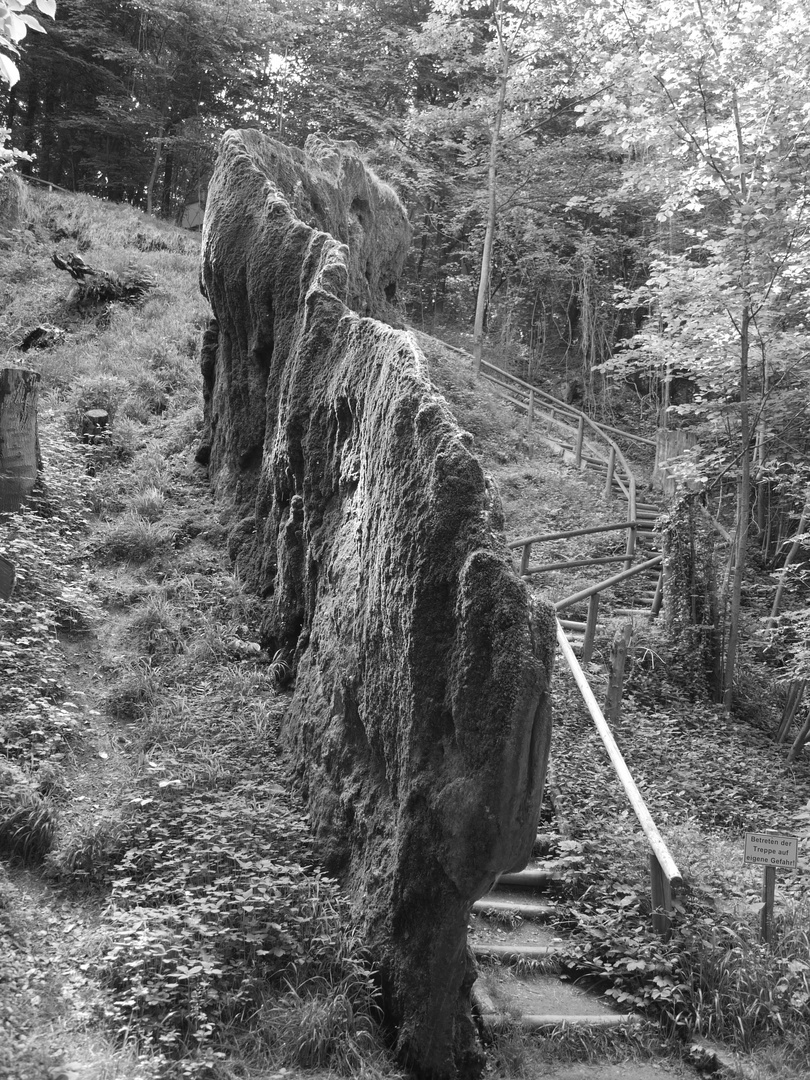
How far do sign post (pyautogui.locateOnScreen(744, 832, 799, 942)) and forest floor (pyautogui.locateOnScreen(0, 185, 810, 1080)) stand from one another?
18cm

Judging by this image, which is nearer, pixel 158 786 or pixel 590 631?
pixel 158 786

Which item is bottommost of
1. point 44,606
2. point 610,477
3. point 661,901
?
point 661,901

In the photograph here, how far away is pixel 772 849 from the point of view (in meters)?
4.89

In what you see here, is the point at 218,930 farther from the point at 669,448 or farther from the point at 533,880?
the point at 669,448

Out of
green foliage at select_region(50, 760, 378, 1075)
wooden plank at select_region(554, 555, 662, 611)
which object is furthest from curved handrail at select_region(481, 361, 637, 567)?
green foliage at select_region(50, 760, 378, 1075)

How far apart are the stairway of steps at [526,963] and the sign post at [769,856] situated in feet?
3.24

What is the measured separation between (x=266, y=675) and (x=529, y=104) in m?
18.4

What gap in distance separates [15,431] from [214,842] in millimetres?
5332

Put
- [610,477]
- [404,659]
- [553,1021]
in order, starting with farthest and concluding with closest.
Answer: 1. [610,477]
2. [553,1021]
3. [404,659]

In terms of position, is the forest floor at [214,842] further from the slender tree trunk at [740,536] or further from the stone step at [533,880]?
the slender tree trunk at [740,536]

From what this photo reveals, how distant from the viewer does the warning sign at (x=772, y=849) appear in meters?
4.87

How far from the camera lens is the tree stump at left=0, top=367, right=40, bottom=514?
8.30 metres

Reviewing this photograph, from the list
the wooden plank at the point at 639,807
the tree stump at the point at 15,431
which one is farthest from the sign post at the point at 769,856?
the tree stump at the point at 15,431

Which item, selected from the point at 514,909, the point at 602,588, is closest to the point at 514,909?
the point at 514,909
